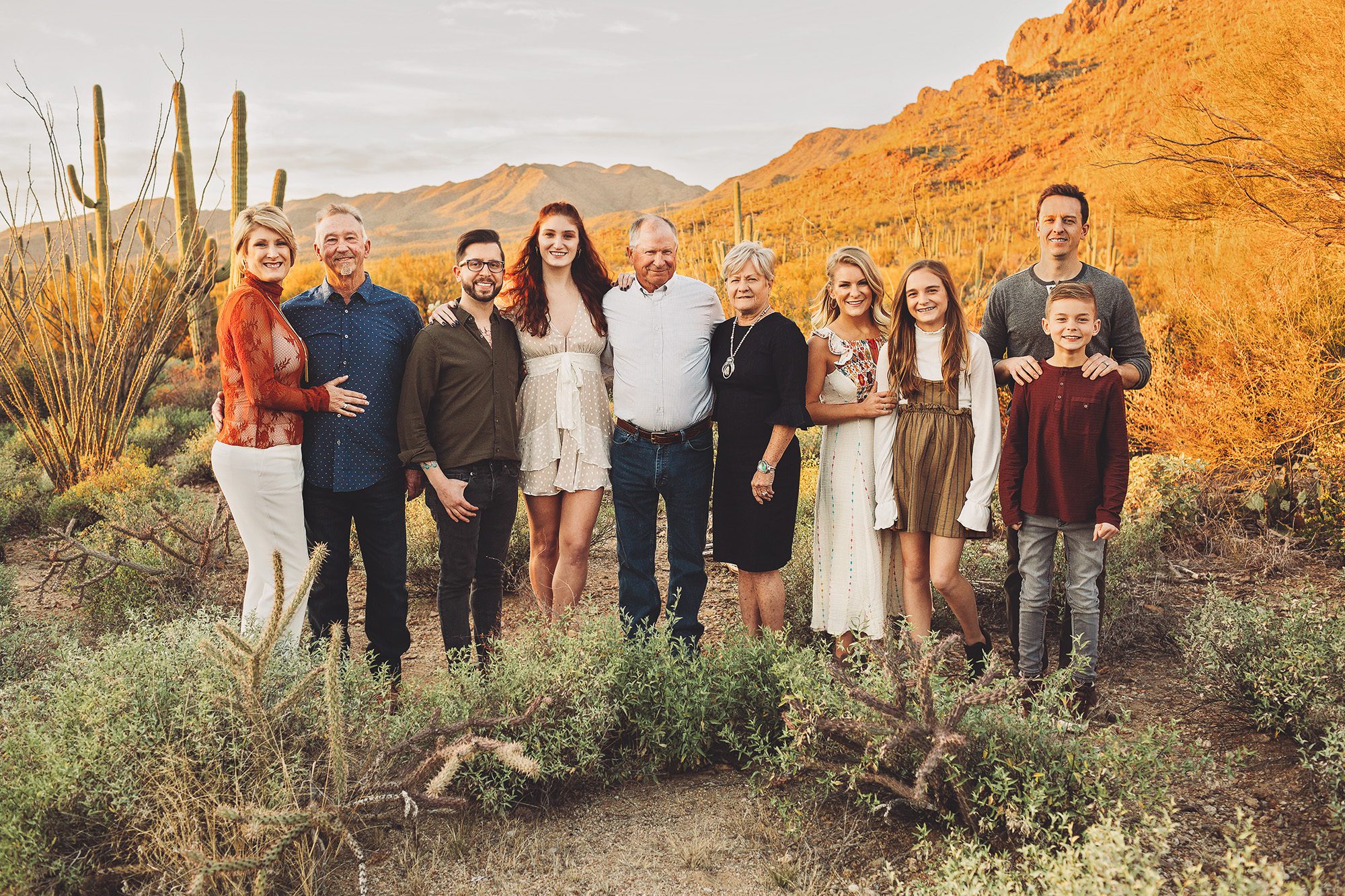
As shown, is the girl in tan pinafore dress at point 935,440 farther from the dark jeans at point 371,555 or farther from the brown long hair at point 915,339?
the dark jeans at point 371,555

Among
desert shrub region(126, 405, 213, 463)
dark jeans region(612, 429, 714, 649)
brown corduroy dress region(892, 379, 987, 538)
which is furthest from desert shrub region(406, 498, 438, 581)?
desert shrub region(126, 405, 213, 463)

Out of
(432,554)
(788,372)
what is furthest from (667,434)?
(432,554)

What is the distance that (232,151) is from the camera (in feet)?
38.0

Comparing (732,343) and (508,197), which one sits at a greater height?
(508,197)

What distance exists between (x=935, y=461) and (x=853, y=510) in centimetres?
43

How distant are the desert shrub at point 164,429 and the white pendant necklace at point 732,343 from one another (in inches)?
325

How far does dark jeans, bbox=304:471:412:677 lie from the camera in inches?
147

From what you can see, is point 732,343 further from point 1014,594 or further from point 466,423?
point 1014,594

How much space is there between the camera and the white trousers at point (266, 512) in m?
3.48

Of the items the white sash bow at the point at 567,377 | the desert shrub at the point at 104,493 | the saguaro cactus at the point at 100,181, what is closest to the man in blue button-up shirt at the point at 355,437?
the white sash bow at the point at 567,377

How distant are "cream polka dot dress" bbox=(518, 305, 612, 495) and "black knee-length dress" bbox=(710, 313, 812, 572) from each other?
1.82 ft

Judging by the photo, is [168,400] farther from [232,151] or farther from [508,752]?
[508,752]

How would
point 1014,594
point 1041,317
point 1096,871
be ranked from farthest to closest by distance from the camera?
point 1014,594 < point 1041,317 < point 1096,871

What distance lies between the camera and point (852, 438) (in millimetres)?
3973
